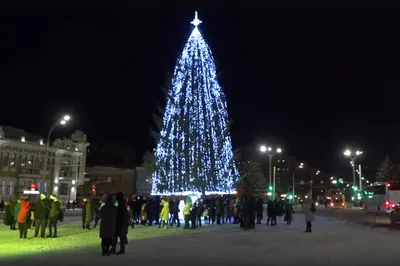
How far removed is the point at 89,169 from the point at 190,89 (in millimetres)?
66285

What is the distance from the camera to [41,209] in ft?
61.2

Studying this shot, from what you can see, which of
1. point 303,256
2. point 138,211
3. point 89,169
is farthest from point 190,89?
point 89,169

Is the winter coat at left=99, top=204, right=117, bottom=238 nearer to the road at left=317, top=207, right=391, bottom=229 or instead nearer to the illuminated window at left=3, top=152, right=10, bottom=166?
the road at left=317, top=207, right=391, bottom=229

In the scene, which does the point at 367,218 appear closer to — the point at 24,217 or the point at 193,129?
the point at 193,129

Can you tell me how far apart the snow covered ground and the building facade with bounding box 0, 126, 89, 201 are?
46.5 m

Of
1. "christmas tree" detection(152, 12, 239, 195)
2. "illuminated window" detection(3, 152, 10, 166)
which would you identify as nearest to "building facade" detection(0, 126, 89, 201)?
"illuminated window" detection(3, 152, 10, 166)

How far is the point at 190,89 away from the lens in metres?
35.8

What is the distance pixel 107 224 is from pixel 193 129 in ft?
73.1

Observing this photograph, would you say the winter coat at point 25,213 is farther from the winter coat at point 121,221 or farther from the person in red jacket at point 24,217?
the winter coat at point 121,221

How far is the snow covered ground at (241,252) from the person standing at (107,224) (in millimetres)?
397

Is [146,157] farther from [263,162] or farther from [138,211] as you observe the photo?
[263,162]

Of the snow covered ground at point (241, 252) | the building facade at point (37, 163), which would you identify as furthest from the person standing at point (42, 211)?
the building facade at point (37, 163)

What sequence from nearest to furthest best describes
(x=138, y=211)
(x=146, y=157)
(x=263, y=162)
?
(x=138, y=211)
(x=146, y=157)
(x=263, y=162)

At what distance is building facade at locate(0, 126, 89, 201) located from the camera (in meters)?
68.4
